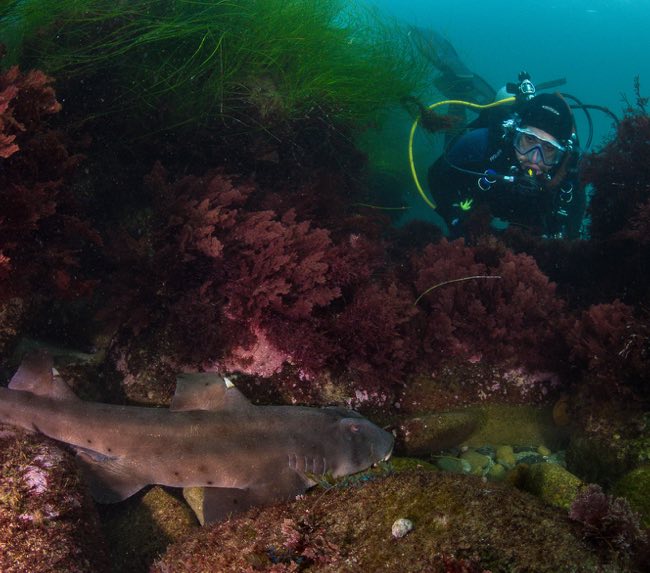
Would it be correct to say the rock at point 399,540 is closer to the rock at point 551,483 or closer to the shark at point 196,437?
the shark at point 196,437

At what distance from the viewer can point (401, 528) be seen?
2311 millimetres

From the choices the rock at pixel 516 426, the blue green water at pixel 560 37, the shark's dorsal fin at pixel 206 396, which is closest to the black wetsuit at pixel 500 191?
the rock at pixel 516 426

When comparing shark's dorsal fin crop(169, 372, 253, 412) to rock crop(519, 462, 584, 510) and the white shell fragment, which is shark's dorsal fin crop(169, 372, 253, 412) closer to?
the white shell fragment

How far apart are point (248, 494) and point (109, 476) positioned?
1414mm

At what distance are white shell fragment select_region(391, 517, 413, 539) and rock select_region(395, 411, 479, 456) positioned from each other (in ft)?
7.24

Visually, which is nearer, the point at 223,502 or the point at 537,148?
the point at 223,502

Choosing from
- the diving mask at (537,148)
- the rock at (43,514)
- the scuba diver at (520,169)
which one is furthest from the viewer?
the scuba diver at (520,169)

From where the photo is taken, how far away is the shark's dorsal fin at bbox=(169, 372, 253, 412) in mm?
4004

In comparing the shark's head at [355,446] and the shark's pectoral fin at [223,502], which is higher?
the shark's head at [355,446]

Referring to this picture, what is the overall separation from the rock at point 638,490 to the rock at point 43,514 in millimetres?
4071

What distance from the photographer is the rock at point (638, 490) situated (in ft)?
10.5

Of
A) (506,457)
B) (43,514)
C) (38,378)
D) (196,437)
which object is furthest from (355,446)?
(38,378)

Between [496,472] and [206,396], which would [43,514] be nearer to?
[206,396]

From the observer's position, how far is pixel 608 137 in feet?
29.7
